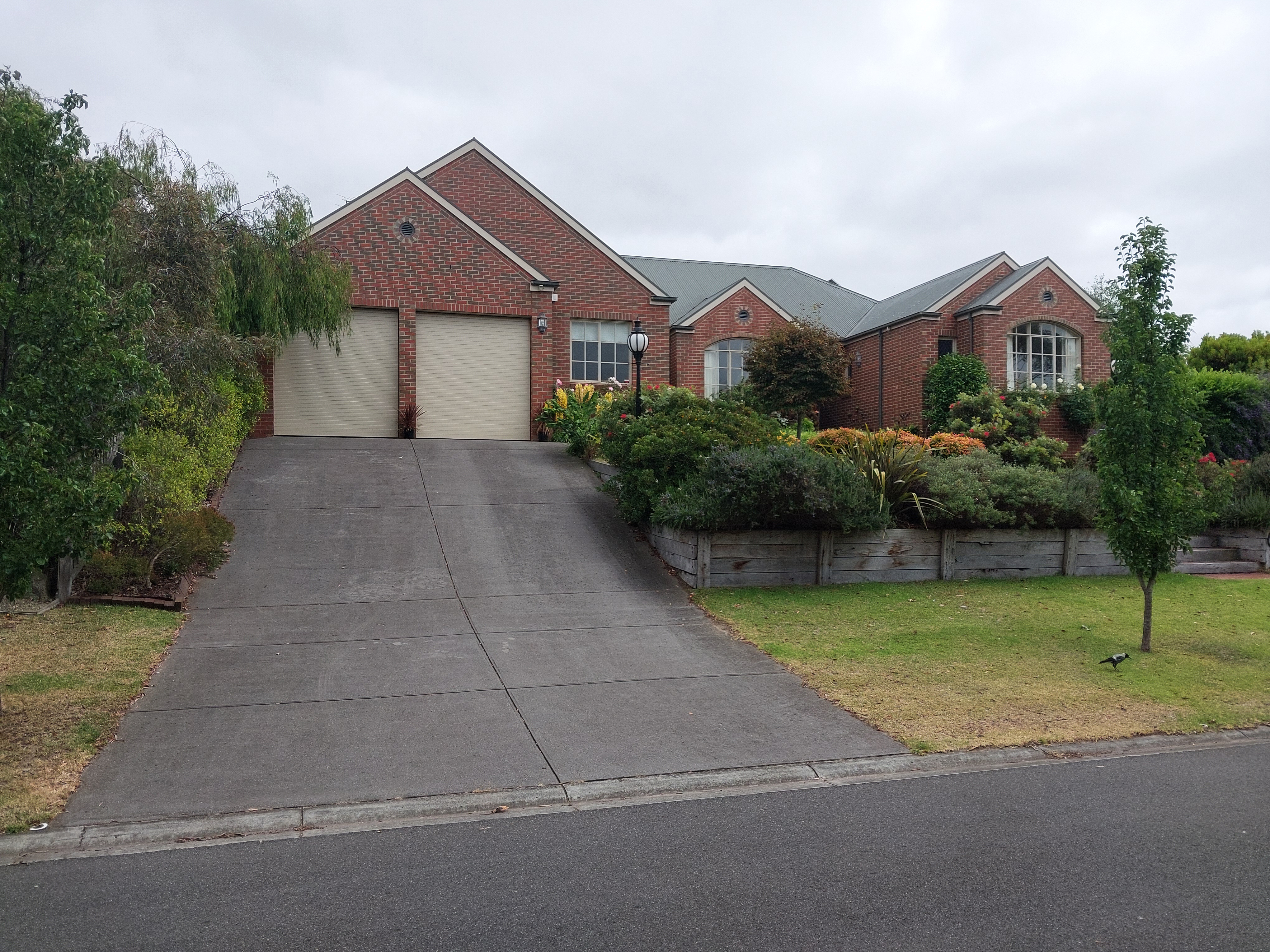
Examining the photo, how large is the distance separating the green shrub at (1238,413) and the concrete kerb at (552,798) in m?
16.5

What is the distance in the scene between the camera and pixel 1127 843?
4695 millimetres

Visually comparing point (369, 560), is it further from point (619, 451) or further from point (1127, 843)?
point (1127, 843)

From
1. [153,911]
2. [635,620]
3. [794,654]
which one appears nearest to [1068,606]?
[794,654]

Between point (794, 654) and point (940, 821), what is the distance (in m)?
3.51

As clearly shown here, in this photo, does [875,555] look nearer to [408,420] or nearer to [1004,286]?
[408,420]

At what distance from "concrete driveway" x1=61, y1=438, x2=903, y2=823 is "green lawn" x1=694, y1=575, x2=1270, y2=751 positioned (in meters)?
0.49

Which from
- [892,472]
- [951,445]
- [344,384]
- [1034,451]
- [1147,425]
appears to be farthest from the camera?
[344,384]

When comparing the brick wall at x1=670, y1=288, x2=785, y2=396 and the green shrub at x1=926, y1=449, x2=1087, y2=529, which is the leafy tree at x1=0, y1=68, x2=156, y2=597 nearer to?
the green shrub at x1=926, y1=449, x2=1087, y2=529

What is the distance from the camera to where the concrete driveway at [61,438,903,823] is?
567 centimetres

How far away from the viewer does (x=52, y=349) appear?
19.2 ft

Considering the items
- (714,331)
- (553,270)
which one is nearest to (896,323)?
(714,331)

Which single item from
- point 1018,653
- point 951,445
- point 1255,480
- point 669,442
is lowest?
point 1018,653

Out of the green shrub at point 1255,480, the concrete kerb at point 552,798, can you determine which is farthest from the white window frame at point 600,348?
the concrete kerb at point 552,798

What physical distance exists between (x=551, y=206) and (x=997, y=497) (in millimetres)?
14424
